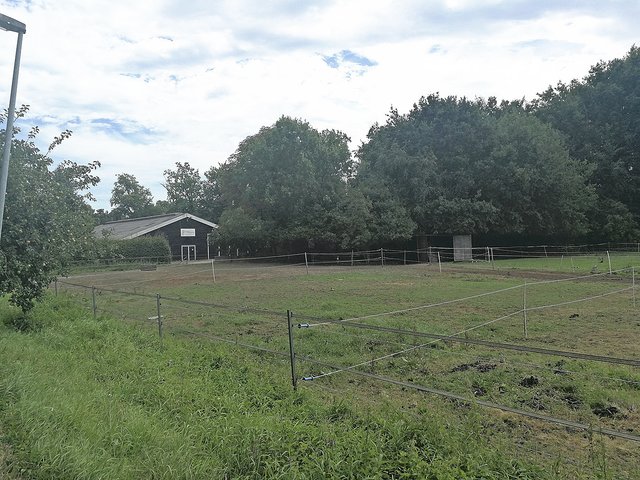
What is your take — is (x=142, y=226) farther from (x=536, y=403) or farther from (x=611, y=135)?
(x=611, y=135)

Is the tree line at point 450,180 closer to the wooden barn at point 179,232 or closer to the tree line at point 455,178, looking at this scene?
the tree line at point 455,178

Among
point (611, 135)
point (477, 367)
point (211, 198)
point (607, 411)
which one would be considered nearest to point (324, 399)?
point (477, 367)

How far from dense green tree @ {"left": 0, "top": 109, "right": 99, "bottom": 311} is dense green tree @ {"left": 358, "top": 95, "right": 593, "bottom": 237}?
29620mm

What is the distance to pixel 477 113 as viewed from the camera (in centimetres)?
3906

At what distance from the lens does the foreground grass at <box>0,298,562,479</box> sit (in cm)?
306

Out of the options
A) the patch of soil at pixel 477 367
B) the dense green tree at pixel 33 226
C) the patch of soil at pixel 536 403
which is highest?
the dense green tree at pixel 33 226

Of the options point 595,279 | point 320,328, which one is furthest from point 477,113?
point 320,328

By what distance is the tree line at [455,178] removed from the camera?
3644 cm

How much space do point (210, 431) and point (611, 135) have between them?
167 feet

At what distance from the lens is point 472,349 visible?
7.53 metres

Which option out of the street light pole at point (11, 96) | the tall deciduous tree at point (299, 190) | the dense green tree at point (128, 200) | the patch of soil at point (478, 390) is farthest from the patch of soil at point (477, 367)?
the dense green tree at point (128, 200)

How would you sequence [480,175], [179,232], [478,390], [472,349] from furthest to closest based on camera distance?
[179,232] → [480,175] → [472,349] → [478,390]

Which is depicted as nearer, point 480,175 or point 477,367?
point 477,367

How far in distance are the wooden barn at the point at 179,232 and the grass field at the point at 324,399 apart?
116ft
